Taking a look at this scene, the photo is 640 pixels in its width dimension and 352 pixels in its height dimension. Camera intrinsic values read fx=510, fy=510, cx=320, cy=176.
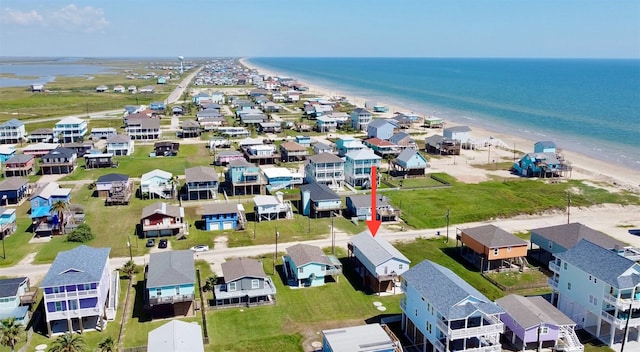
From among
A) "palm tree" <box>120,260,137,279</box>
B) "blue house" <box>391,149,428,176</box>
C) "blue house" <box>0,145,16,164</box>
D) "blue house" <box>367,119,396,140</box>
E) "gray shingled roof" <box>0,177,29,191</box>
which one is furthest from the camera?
"blue house" <box>367,119,396,140</box>

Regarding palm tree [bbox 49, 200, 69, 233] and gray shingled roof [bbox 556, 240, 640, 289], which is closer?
gray shingled roof [bbox 556, 240, 640, 289]

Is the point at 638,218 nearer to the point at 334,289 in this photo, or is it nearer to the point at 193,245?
the point at 334,289

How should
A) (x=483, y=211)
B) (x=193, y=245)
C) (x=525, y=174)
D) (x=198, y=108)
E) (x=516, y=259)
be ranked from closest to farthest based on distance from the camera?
(x=516, y=259), (x=193, y=245), (x=483, y=211), (x=525, y=174), (x=198, y=108)

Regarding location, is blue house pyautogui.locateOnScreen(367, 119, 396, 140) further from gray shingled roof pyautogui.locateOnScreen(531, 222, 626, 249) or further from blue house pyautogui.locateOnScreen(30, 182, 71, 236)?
blue house pyautogui.locateOnScreen(30, 182, 71, 236)

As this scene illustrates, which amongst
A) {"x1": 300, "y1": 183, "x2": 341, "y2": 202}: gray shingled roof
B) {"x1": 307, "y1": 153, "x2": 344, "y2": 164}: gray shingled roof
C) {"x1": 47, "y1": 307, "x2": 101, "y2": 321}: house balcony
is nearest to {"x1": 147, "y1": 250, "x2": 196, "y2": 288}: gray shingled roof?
{"x1": 47, "y1": 307, "x2": 101, "y2": 321}: house balcony

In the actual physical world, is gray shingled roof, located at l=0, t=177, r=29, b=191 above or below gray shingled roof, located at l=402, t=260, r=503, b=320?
below

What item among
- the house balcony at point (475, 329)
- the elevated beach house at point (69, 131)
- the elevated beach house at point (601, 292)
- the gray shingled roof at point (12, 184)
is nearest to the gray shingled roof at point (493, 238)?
the elevated beach house at point (601, 292)

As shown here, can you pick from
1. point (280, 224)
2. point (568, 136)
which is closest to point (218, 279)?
point (280, 224)
